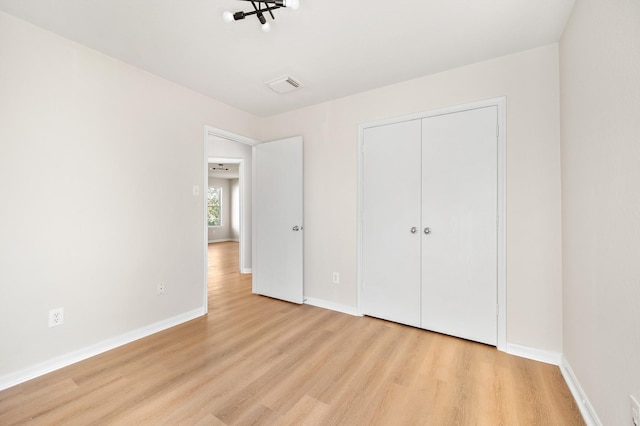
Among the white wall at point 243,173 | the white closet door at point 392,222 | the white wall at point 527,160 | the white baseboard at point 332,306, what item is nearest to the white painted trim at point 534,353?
the white wall at point 527,160

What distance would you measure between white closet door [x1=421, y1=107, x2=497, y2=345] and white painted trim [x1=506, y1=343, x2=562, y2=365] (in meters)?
0.13

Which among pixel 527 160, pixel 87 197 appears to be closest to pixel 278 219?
pixel 87 197

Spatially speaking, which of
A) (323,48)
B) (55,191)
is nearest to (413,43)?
(323,48)

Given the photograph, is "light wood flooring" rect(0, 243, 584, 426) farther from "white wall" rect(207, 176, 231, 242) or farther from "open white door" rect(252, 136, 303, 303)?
"white wall" rect(207, 176, 231, 242)

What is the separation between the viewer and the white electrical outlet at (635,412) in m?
1.00

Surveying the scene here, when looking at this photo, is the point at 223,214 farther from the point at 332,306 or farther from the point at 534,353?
the point at 534,353

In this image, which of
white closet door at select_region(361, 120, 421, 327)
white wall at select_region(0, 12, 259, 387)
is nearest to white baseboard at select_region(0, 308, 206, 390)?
white wall at select_region(0, 12, 259, 387)

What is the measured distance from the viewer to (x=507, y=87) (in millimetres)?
2266

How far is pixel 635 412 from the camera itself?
3.36 feet

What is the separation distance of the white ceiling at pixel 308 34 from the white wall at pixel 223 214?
782 cm

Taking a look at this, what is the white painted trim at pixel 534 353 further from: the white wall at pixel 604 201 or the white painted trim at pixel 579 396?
the white wall at pixel 604 201

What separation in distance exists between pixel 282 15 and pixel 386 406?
262 centimetres

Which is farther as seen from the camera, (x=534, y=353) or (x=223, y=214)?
(x=223, y=214)

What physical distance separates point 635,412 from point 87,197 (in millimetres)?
3475
